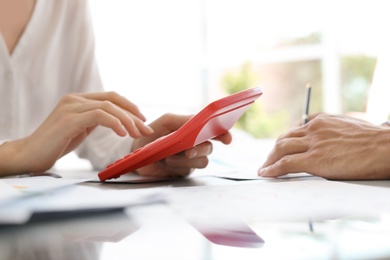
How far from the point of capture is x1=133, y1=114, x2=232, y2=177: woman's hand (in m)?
0.80

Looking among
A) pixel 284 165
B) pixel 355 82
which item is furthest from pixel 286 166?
pixel 355 82

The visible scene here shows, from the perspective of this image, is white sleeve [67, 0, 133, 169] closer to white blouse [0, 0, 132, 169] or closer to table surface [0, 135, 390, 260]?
white blouse [0, 0, 132, 169]

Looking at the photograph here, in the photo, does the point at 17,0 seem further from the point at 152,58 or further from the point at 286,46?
the point at 286,46

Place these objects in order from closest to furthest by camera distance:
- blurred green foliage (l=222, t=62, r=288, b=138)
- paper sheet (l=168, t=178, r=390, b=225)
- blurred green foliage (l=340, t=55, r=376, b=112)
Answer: paper sheet (l=168, t=178, r=390, b=225) → blurred green foliage (l=340, t=55, r=376, b=112) → blurred green foliage (l=222, t=62, r=288, b=138)

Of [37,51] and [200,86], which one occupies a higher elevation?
[37,51]

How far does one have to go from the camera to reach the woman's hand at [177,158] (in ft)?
2.62

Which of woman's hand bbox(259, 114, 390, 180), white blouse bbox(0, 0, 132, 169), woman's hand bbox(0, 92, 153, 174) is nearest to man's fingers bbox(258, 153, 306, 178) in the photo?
woman's hand bbox(259, 114, 390, 180)

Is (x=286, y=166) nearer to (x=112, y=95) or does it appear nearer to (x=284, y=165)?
(x=284, y=165)

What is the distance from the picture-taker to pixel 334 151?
718mm

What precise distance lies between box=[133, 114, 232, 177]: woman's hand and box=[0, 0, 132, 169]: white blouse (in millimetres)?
201

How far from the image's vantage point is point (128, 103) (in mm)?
886

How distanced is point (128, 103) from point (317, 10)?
4287mm

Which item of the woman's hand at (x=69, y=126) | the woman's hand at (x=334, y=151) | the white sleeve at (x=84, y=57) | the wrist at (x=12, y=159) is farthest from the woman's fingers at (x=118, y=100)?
the white sleeve at (x=84, y=57)

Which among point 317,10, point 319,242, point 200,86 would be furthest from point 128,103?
point 200,86
